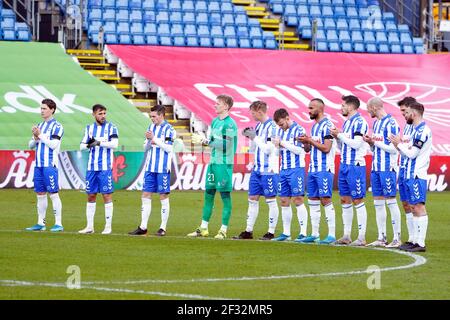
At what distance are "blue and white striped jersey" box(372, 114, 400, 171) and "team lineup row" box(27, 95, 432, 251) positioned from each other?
0.01 metres

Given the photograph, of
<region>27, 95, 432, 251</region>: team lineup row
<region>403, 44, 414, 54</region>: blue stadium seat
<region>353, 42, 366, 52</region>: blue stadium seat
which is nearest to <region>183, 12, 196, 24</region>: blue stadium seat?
<region>353, 42, 366, 52</region>: blue stadium seat

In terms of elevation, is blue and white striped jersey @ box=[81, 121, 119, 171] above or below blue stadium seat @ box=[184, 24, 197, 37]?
below

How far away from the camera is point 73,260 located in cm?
1327

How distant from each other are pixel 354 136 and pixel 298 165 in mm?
1128

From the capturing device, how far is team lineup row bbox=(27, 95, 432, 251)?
15.1 meters

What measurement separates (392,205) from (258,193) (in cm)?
212

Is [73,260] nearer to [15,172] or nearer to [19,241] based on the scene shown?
[19,241]

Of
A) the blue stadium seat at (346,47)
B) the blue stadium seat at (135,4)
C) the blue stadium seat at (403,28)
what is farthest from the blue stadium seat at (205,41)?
the blue stadium seat at (403,28)

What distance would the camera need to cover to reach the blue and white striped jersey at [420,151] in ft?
48.8

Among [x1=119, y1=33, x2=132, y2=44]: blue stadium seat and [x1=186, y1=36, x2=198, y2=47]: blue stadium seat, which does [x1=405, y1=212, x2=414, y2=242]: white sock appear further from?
[x1=186, y1=36, x2=198, y2=47]: blue stadium seat

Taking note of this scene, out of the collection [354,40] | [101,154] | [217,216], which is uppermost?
[354,40]

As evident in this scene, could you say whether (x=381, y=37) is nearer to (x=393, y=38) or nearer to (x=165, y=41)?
(x=393, y=38)

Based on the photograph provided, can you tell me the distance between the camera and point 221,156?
56.3ft
